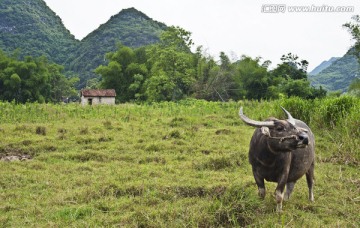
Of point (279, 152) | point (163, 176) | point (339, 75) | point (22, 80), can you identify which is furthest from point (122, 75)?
point (339, 75)

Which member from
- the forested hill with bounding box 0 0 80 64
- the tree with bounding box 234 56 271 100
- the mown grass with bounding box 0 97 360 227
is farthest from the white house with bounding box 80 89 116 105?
the forested hill with bounding box 0 0 80 64

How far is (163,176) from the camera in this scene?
6371 mm

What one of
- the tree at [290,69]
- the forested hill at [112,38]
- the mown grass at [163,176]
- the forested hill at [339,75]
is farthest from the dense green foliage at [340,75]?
the mown grass at [163,176]

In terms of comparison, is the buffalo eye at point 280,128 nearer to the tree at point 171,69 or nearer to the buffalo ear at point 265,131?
the buffalo ear at point 265,131

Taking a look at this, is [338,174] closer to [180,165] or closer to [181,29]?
[180,165]

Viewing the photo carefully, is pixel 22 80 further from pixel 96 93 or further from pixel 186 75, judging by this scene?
pixel 186 75

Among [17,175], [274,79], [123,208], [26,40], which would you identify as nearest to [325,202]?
[123,208]

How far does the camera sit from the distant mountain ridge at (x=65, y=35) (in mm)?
69812

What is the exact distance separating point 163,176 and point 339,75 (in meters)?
79.4

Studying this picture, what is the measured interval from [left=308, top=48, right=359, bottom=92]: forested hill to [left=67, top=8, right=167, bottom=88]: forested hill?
130 feet

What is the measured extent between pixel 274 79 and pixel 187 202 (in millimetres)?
33228

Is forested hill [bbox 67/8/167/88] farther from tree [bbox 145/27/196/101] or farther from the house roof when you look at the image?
tree [bbox 145/27/196/101]

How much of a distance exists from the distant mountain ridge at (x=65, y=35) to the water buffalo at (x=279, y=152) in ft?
213

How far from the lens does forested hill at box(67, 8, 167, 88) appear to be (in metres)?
69.7
